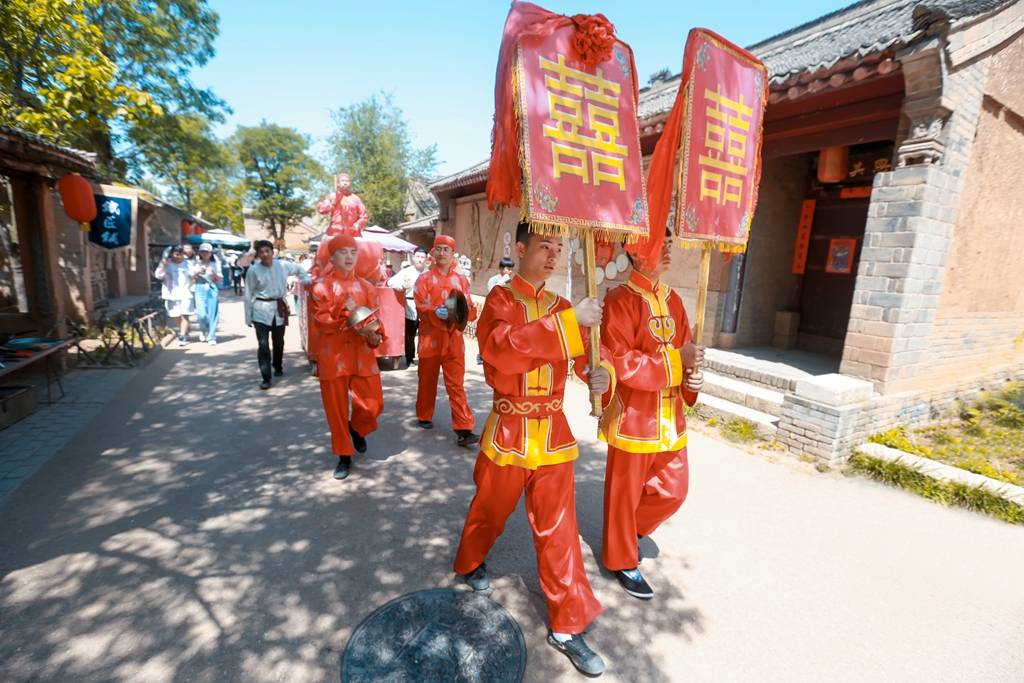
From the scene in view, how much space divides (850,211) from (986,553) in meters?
5.82

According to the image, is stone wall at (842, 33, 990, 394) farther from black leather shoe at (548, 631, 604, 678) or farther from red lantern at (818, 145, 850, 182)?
black leather shoe at (548, 631, 604, 678)

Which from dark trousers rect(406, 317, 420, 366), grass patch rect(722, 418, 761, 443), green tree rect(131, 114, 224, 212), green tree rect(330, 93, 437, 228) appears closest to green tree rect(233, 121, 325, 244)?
green tree rect(330, 93, 437, 228)

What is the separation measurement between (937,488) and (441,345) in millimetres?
4544

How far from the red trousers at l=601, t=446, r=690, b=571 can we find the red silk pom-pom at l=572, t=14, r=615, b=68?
76.3 inches

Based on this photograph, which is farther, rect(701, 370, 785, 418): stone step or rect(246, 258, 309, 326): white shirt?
rect(246, 258, 309, 326): white shirt

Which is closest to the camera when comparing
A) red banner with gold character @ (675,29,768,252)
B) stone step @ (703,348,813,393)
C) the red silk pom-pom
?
the red silk pom-pom

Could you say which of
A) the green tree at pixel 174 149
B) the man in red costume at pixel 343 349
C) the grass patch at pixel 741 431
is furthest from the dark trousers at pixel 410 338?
the green tree at pixel 174 149

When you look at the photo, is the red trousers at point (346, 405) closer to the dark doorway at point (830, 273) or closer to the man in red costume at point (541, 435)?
the man in red costume at point (541, 435)

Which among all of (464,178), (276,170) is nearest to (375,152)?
(276,170)

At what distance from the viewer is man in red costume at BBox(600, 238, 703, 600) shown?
258cm

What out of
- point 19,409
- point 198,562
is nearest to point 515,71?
point 198,562

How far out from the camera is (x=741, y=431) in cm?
538

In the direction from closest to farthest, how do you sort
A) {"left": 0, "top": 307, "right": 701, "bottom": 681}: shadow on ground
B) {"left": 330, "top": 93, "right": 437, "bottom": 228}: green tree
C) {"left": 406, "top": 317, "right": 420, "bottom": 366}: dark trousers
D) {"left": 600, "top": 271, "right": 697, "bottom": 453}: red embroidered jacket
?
{"left": 0, "top": 307, "right": 701, "bottom": 681}: shadow on ground < {"left": 600, "top": 271, "right": 697, "bottom": 453}: red embroidered jacket < {"left": 406, "top": 317, "right": 420, "bottom": 366}: dark trousers < {"left": 330, "top": 93, "right": 437, "bottom": 228}: green tree

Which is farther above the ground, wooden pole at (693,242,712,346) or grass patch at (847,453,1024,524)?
wooden pole at (693,242,712,346)
